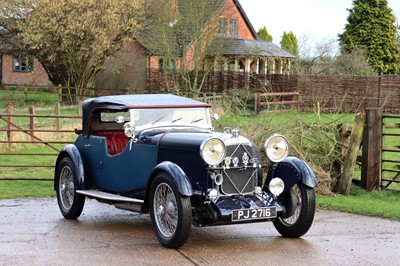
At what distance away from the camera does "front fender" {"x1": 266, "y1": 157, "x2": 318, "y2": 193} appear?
8.45 meters

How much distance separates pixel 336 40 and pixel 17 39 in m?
22.1

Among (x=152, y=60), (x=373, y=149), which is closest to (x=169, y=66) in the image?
(x=152, y=60)

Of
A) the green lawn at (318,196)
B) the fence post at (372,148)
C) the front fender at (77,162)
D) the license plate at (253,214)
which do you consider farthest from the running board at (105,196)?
the fence post at (372,148)

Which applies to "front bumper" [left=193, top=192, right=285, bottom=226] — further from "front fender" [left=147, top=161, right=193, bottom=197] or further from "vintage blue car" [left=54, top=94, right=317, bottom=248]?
"front fender" [left=147, top=161, right=193, bottom=197]

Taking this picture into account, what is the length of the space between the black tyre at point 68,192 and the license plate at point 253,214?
2.87 m

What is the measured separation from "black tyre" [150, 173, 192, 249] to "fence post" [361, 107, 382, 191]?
5475 mm

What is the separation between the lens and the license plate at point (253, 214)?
7.79 meters

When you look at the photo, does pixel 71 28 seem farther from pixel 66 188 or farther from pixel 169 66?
pixel 66 188

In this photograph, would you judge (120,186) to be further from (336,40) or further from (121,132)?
(336,40)

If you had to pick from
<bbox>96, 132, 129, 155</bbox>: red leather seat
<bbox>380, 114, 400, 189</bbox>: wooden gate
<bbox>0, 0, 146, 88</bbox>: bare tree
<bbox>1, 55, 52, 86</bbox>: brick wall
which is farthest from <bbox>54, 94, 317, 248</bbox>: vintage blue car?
<bbox>1, 55, 52, 86</bbox>: brick wall

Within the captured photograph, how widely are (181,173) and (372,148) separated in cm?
565

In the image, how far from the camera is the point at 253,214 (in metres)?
7.87

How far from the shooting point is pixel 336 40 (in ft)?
159

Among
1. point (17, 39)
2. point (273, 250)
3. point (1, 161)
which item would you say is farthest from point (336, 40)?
point (273, 250)
